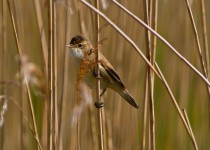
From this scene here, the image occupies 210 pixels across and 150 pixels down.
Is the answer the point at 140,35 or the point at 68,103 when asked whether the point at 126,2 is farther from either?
the point at 68,103

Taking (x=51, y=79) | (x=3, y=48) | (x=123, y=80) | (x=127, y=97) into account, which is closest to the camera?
(x=51, y=79)

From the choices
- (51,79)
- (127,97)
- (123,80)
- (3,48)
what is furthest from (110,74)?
(51,79)

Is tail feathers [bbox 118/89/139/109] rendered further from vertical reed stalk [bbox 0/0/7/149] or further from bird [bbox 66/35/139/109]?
vertical reed stalk [bbox 0/0/7/149]

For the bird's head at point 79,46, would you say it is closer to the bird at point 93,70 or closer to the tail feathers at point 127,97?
the bird at point 93,70

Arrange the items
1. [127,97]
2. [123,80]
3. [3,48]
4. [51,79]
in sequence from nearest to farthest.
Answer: [51,79] → [3,48] → [127,97] → [123,80]

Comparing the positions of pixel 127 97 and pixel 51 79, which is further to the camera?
pixel 127 97

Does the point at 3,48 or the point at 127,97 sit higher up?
the point at 3,48

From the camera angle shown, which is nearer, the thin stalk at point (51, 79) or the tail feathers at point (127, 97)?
the thin stalk at point (51, 79)

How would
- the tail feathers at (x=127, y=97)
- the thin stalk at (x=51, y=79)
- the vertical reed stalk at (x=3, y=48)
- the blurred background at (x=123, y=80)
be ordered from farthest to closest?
the blurred background at (x=123, y=80) < the tail feathers at (x=127, y=97) < the vertical reed stalk at (x=3, y=48) < the thin stalk at (x=51, y=79)

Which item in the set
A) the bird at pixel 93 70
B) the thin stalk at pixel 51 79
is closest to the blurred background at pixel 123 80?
the bird at pixel 93 70

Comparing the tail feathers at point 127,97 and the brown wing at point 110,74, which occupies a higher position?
the brown wing at point 110,74

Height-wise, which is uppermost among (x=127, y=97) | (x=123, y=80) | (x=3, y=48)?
(x=3, y=48)

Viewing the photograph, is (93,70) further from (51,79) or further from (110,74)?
(51,79)

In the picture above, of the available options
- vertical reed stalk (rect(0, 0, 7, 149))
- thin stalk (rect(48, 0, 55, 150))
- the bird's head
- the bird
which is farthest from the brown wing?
thin stalk (rect(48, 0, 55, 150))
